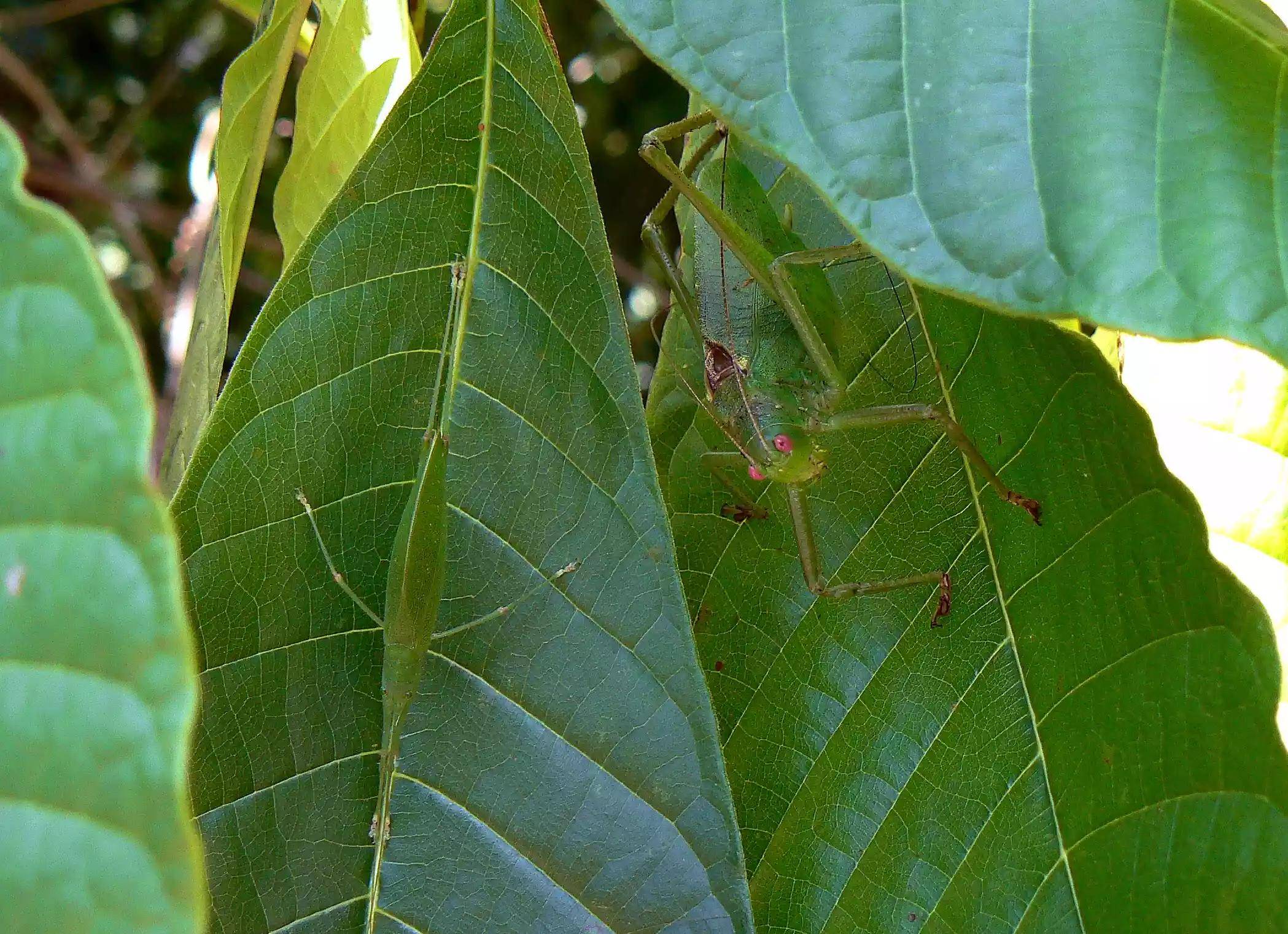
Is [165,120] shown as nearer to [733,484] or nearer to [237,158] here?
[237,158]

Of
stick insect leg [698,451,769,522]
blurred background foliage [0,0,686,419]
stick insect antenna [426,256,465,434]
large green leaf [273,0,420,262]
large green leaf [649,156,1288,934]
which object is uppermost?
blurred background foliage [0,0,686,419]

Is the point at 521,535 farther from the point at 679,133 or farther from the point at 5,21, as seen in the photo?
the point at 5,21

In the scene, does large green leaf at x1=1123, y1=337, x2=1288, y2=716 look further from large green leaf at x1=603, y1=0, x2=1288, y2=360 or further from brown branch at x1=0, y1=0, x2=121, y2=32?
brown branch at x1=0, y1=0, x2=121, y2=32

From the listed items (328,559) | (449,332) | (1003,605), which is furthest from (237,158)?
(1003,605)

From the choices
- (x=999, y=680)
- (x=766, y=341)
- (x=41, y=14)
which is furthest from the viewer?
(x=41, y=14)

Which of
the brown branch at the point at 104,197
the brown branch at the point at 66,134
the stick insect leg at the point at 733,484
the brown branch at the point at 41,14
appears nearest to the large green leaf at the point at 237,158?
the stick insect leg at the point at 733,484

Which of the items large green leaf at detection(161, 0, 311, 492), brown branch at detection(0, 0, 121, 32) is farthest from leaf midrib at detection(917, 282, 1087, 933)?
brown branch at detection(0, 0, 121, 32)
